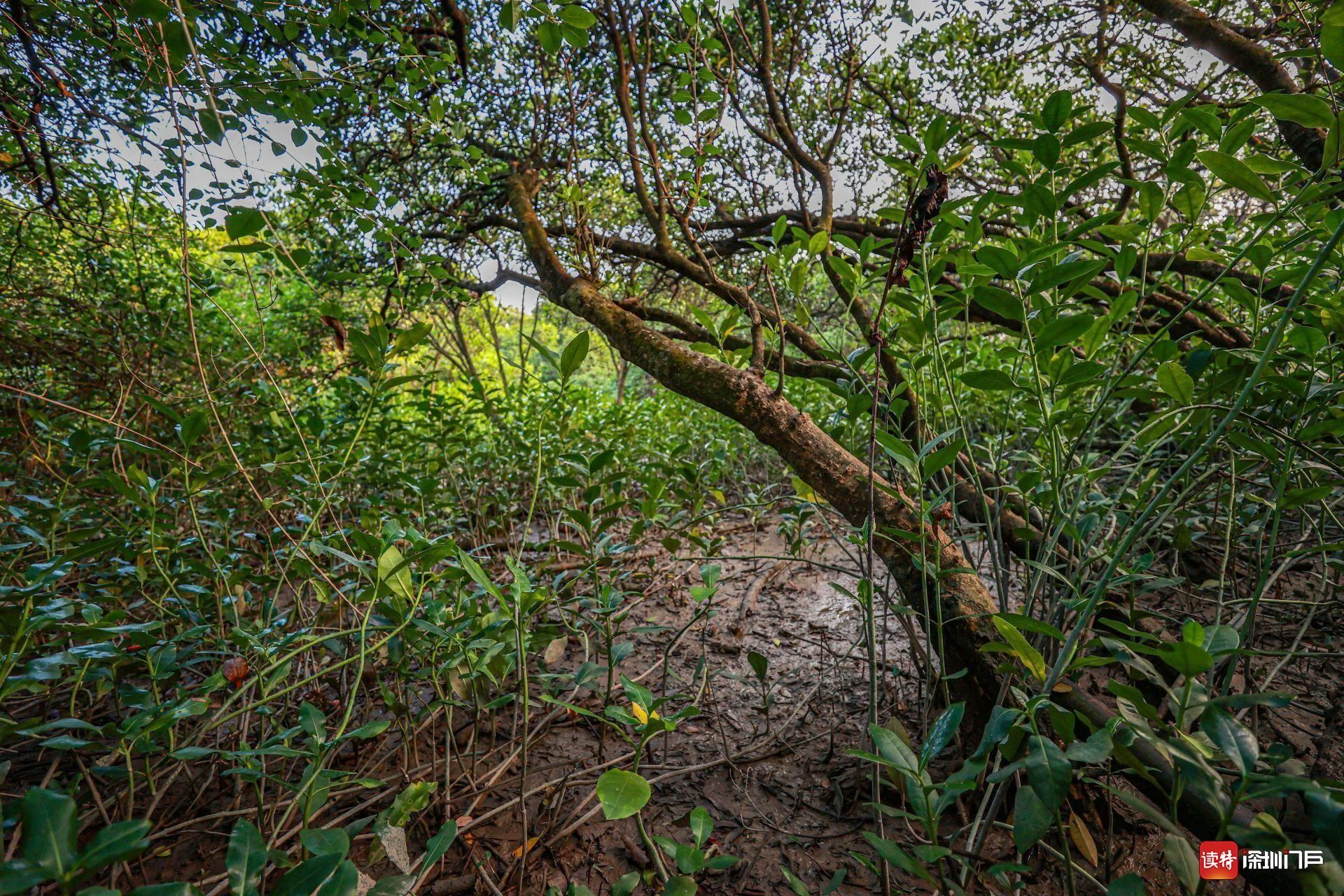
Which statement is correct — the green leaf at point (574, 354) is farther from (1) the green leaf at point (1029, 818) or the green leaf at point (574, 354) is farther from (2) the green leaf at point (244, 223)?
(1) the green leaf at point (1029, 818)

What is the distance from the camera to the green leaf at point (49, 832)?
0.49 meters

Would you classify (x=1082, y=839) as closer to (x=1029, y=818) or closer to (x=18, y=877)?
(x=1029, y=818)

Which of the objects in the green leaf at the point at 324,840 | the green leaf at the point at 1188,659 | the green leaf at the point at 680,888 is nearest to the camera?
the green leaf at the point at 1188,659

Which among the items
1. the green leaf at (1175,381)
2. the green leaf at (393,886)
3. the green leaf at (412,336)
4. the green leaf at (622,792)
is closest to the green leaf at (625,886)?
the green leaf at (622,792)

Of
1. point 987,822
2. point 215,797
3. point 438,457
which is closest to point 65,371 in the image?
point 438,457

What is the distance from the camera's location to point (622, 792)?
732 mm

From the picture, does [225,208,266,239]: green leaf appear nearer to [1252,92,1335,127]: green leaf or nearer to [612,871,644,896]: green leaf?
[612,871,644,896]: green leaf

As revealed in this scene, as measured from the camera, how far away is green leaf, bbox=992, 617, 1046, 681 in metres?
0.70

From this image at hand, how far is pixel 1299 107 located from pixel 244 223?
5.21ft

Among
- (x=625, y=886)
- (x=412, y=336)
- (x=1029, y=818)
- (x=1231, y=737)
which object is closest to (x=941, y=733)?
(x=1029, y=818)

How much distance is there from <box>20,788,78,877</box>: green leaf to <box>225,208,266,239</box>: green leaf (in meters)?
0.82

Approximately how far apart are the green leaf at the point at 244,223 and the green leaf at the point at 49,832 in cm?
82

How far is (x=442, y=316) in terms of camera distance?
3.62m

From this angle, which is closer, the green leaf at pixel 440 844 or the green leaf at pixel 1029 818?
the green leaf at pixel 1029 818
